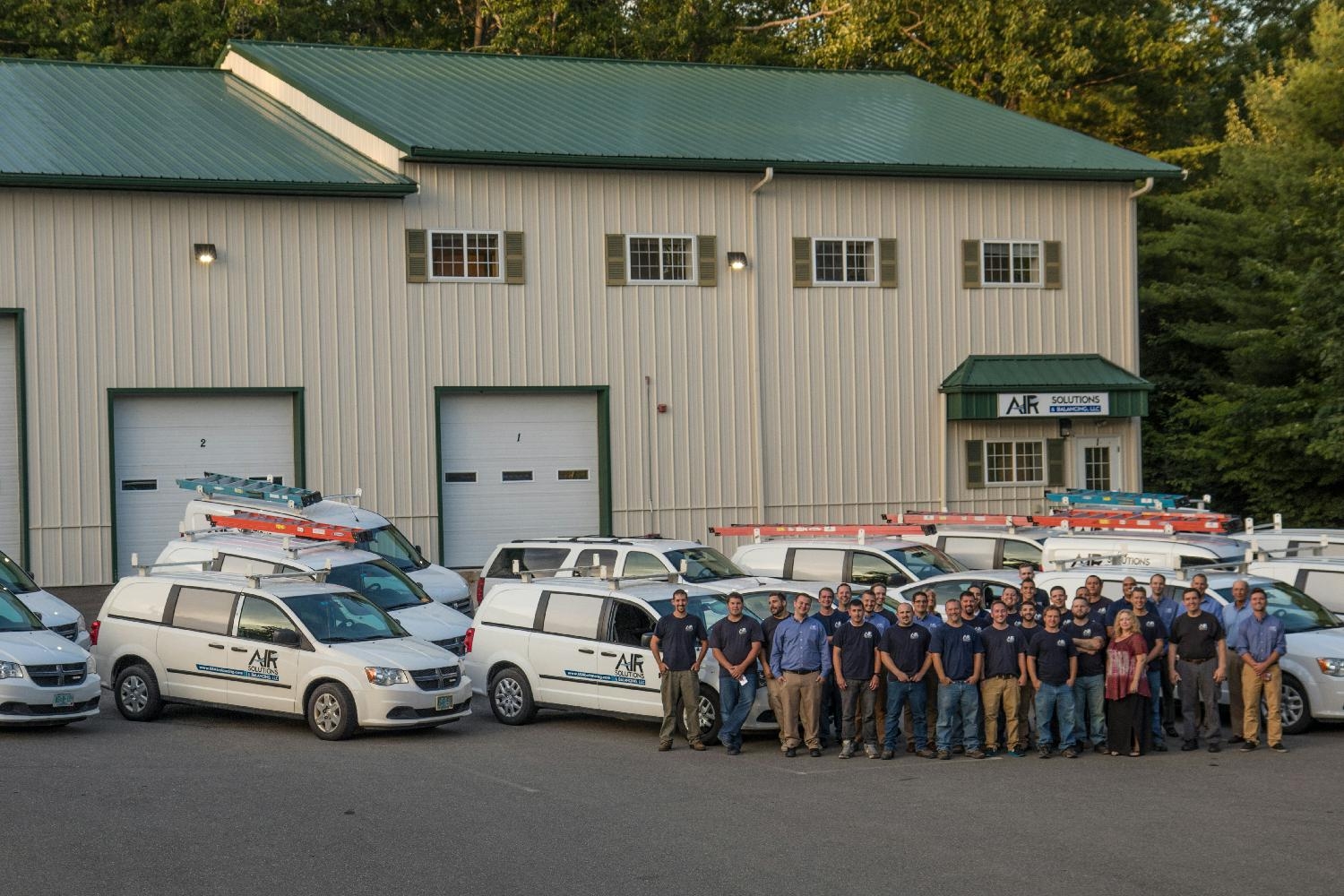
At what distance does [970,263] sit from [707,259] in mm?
5365

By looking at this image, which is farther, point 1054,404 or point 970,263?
point 970,263

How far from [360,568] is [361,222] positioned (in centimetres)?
1035

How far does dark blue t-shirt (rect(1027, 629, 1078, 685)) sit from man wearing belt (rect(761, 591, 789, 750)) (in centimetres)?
238

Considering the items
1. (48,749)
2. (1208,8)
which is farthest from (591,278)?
(1208,8)

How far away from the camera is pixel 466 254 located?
29.8m

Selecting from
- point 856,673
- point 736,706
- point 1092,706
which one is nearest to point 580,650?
point 736,706

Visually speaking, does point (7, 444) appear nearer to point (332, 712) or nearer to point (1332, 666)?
point (332, 712)

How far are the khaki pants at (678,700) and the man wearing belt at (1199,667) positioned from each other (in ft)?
15.0

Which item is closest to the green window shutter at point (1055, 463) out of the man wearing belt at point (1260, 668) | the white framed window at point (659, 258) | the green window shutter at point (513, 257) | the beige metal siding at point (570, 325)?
the beige metal siding at point (570, 325)

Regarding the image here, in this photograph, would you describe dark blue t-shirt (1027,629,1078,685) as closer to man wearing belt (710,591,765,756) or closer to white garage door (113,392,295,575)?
man wearing belt (710,591,765,756)

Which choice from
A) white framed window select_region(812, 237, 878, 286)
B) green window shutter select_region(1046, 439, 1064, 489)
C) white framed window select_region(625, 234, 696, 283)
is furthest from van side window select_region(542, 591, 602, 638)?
green window shutter select_region(1046, 439, 1064, 489)

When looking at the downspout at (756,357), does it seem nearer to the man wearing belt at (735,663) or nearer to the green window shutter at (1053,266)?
the green window shutter at (1053,266)

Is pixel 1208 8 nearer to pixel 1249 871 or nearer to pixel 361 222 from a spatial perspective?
pixel 361 222

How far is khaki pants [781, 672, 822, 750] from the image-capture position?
15852 mm
